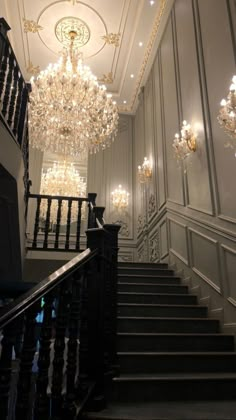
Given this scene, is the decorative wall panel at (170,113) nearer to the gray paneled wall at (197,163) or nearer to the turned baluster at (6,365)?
the gray paneled wall at (197,163)

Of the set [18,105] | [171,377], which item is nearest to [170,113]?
[18,105]

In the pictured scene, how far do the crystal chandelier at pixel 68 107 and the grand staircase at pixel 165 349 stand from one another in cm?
263

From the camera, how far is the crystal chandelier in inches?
203

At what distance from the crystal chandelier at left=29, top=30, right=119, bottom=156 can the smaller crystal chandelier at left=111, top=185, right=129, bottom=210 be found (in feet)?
9.19

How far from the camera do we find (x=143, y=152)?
8.07 meters

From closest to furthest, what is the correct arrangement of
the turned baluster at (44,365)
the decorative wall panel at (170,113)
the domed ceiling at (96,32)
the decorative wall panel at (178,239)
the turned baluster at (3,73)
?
the turned baluster at (44,365), the turned baluster at (3,73), the decorative wall panel at (178,239), the decorative wall panel at (170,113), the domed ceiling at (96,32)

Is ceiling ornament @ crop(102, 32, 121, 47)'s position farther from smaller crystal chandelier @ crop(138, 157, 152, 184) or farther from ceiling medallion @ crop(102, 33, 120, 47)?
smaller crystal chandelier @ crop(138, 157, 152, 184)

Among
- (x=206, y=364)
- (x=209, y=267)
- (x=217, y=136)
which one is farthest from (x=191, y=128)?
(x=206, y=364)

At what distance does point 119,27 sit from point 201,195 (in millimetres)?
4795

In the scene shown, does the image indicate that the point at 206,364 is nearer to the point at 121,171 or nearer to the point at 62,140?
the point at 62,140

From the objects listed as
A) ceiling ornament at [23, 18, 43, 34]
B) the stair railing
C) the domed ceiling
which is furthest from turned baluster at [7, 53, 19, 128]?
ceiling ornament at [23, 18, 43, 34]

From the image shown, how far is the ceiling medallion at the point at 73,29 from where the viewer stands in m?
6.67

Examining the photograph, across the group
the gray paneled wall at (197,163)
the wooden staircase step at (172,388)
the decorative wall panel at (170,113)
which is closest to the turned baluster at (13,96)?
the gray paneled wall at (197,163)

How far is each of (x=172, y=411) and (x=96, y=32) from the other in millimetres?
7324
